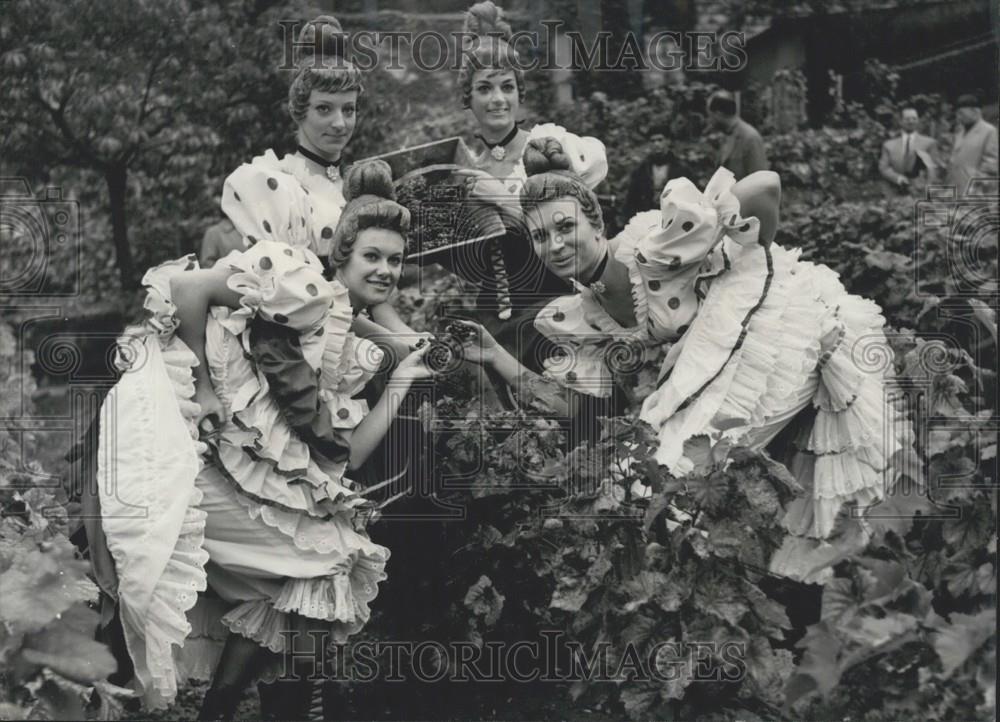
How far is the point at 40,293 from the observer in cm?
861

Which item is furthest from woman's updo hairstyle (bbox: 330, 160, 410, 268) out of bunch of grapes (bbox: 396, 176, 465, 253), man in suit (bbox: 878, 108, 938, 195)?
man in suit (bbox: 878, 108, 938, 195)

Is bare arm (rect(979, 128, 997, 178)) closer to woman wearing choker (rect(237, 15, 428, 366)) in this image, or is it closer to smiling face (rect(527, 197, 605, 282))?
smiling face (rect(527, 197, 605, 282))

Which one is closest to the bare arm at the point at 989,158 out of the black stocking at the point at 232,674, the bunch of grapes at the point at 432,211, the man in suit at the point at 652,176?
the man in suit at the point at 652,176

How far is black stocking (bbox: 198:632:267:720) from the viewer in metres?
4.59

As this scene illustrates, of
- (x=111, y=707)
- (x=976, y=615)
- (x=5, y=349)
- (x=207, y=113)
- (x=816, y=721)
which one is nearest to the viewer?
(x=976, y=615)

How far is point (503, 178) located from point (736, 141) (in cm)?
288

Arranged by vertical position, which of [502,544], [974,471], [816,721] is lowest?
[816,721]

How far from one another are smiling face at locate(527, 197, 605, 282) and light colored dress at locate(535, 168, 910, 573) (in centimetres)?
13

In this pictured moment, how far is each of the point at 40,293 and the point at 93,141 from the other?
2.96 feet

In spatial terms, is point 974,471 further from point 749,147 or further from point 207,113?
point 207,113

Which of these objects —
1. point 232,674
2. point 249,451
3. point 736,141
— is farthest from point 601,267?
point 736,141

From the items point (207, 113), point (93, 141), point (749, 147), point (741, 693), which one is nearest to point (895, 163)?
point (749, 147)

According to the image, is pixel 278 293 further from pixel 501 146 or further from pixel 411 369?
pixel 501 146

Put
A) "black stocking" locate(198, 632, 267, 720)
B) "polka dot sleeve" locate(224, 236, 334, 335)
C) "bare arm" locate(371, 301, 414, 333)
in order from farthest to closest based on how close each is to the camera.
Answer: "bare arm" locate(371, 301, 414, 333), "black stocking" locate(198, 632, 267, 720), "polka dot sleeve" locate(224, 236, 334, 335)
